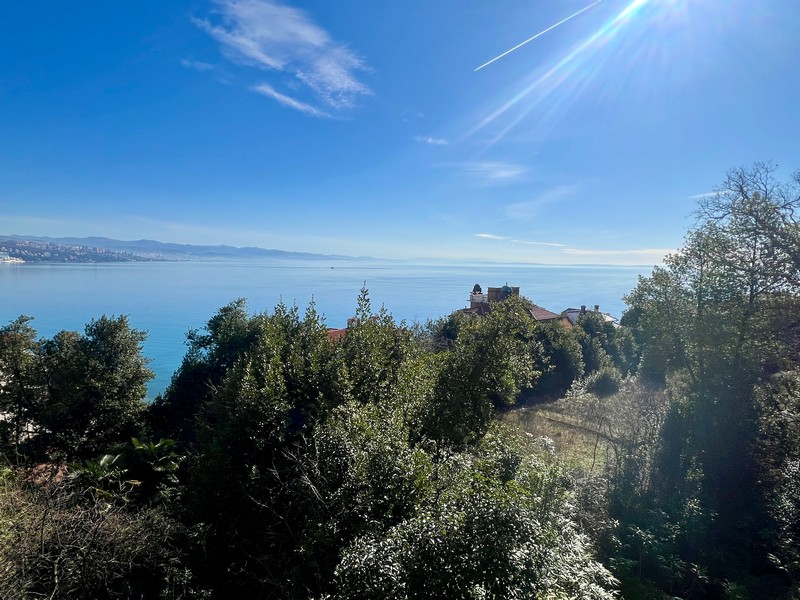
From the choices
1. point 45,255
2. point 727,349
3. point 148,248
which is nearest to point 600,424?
point 727,349

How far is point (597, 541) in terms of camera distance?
7.71 metres

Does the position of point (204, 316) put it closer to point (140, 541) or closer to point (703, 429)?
point (140, 541)

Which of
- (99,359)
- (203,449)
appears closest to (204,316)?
(99,359)

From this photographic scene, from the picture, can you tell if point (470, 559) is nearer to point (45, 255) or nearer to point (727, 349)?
point (727, 349)

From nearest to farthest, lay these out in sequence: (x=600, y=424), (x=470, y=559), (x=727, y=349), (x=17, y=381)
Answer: (x=470, y=559)
(x=727, y=349)
(x=17, y=381)
(x=600, y=424)

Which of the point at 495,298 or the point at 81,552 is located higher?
the point at 495,298

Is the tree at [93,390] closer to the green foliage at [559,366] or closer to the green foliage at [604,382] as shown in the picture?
the green foliage at [559,366]

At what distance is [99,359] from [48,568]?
8.24 metres

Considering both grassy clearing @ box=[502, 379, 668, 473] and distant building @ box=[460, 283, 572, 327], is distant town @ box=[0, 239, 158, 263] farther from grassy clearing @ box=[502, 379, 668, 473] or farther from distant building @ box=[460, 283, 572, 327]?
grassy clearing @ box=[502, 379, 668, 473]

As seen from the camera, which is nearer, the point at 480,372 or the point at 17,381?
the point at 480,372

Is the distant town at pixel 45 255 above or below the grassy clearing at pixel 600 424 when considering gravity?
above

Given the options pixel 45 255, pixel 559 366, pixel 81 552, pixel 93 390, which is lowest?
pixel 559 366

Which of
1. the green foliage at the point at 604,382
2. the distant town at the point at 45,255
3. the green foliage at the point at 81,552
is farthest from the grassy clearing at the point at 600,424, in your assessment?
the distant town at the point at 45,255

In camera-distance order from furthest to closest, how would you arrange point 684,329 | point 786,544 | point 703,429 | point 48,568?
1. point 684,329
2. point 703,429
3. point 786,544
4. point 48,568
